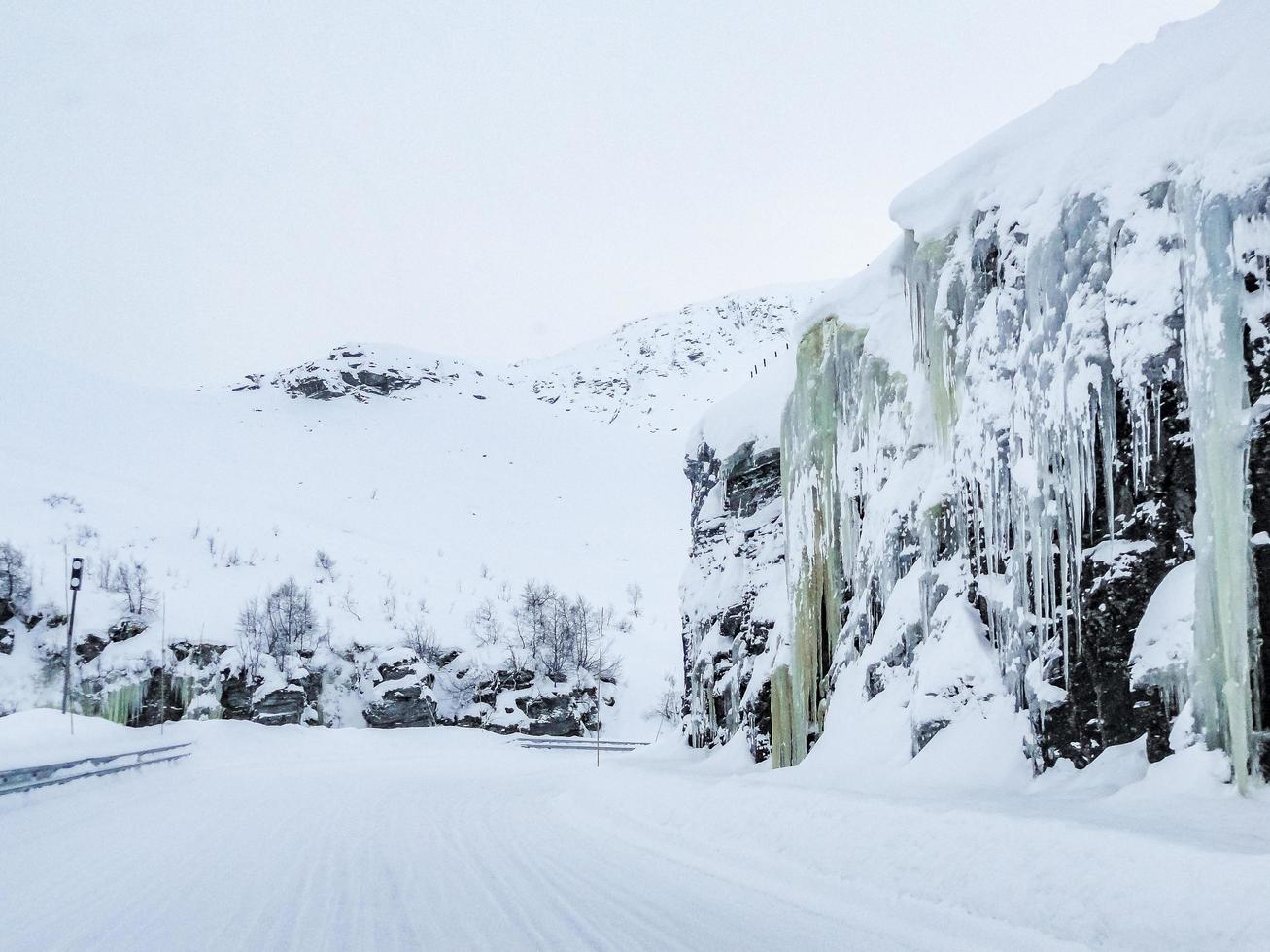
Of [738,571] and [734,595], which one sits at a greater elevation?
[738,571]

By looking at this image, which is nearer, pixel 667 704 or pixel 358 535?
pixel 667 704

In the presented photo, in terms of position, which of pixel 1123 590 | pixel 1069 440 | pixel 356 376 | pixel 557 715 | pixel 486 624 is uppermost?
pixel 356 376

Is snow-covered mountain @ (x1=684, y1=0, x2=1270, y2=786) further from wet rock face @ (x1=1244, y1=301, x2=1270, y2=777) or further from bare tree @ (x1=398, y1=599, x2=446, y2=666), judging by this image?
bare tree @ (x1=398, y1=599, x2=446, y2=666)

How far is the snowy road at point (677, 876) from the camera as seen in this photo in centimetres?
449

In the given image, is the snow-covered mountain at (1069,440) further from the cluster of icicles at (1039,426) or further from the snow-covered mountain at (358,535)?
the snow-covered mountain at (358,535)

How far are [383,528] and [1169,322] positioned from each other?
6064 centimetres

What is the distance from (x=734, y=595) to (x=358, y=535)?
47458 mm

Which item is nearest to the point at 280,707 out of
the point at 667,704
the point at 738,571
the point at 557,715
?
the point at 557,715

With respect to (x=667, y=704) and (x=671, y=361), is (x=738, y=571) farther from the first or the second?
(x=671, y=361)

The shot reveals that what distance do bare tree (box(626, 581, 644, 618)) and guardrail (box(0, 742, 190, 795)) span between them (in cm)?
3055

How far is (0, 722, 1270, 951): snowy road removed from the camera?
14.7 feet

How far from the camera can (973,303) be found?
929cm

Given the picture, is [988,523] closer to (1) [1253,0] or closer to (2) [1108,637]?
(2) [1108,637]

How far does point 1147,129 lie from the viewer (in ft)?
23.4
